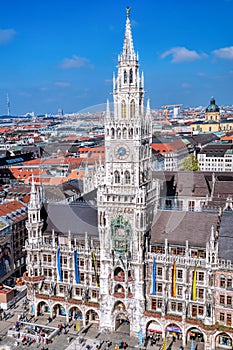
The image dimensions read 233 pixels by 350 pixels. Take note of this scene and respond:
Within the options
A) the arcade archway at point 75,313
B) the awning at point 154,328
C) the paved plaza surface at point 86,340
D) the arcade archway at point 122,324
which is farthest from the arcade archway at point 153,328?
the arcade archway at point 75,313

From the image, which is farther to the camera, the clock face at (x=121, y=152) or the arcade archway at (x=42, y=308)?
the arcade archway at (x=42, y=308)

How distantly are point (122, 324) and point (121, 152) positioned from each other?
3260cm

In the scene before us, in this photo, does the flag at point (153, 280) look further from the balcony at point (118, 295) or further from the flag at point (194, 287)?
the flag at point (194, 287)

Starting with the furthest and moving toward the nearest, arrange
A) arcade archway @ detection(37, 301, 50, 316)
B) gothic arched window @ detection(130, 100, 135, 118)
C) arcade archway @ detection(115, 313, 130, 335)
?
arcade archway @ detection(37, 301, 50, 316) < arcade archway @ detection(115, 313, 130, 335) < gothic arched window @ detection(130, 100, 135, 118)

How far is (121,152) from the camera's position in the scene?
248 feet

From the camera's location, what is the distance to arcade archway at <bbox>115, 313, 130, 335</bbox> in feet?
257

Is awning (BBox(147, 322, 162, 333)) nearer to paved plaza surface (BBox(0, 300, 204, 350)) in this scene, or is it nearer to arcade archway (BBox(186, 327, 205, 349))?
paved plaza surface (BBox(0, 300, 204, 350))

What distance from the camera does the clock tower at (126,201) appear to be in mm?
74375

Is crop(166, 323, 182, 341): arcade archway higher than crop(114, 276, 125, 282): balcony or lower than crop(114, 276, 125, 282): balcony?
lower

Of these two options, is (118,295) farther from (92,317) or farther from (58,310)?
(58,310)

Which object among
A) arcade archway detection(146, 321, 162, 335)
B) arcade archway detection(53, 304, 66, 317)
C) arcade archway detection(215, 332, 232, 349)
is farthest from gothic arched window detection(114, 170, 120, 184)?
arcade archway detection(215, 332, 232, 349)

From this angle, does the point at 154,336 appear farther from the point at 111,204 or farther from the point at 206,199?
the point at 206,199

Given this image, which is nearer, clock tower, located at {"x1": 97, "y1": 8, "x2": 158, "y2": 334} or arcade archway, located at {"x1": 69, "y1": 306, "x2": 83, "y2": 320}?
clock tower, located at {"x1": 97, "y1": 8, "x2": 158, "y2": 334}

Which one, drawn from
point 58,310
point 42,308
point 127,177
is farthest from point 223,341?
point 42,308
